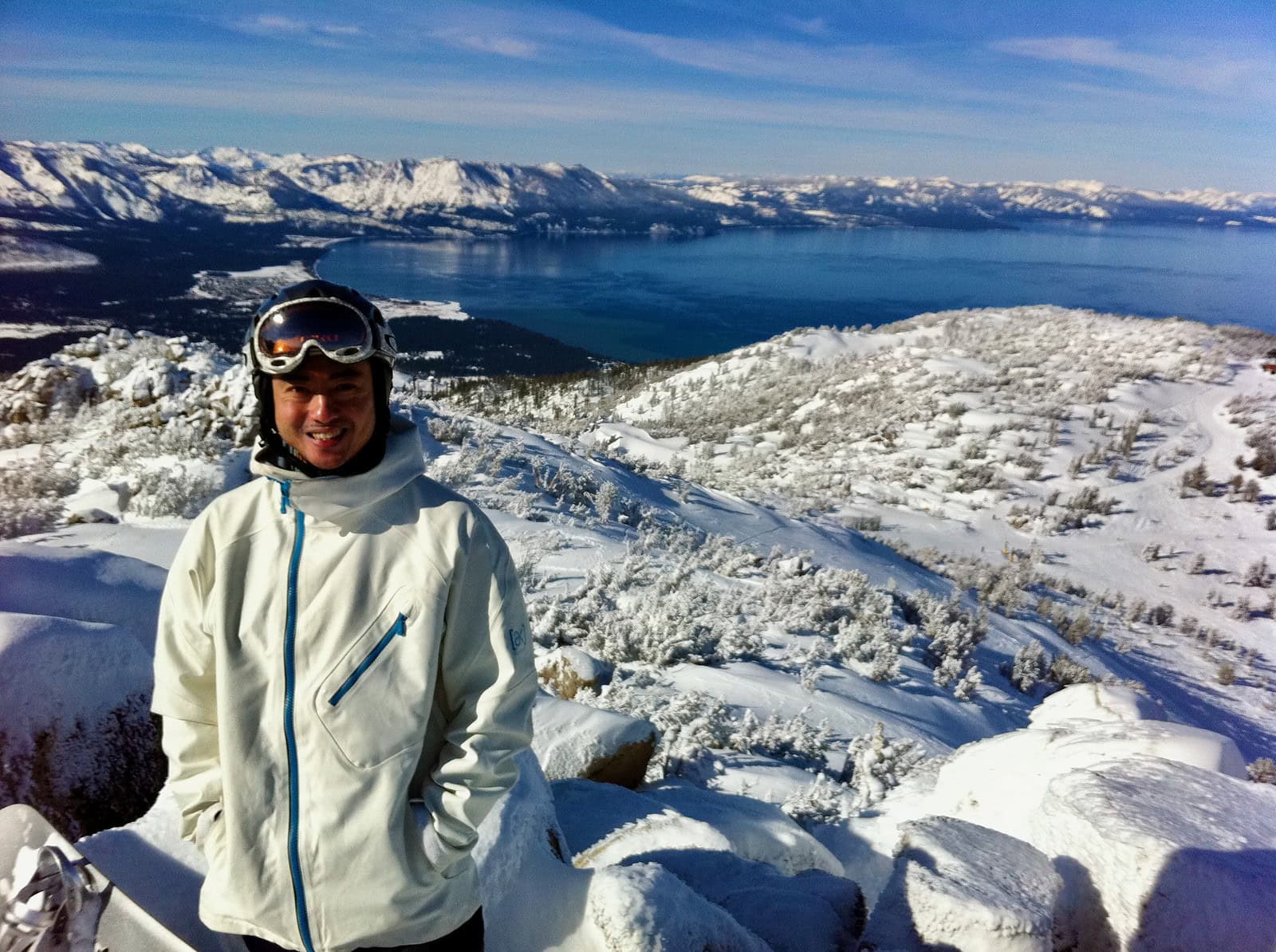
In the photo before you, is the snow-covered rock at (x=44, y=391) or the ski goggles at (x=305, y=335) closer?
the ski goggles at (x=305, y=335)

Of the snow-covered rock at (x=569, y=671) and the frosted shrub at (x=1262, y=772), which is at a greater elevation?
the snow-covered rock at (x=569, y=671)

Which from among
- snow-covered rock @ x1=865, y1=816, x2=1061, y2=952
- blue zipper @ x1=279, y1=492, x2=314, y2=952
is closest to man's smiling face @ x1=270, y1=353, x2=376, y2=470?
blue zipper @ x1=279, y1=492, x2=314, y2=952

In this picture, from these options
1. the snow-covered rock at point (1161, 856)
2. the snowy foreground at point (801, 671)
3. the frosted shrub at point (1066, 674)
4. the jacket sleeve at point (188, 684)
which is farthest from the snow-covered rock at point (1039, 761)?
the frosted shrub at point (1066, 674)

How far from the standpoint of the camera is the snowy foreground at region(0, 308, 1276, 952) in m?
2.63

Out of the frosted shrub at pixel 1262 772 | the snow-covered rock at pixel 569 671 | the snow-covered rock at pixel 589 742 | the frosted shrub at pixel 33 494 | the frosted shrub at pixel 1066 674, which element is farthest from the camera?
the frosted shrub at pixel 1066 674

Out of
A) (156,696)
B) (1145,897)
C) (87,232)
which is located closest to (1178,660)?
(1145,897)

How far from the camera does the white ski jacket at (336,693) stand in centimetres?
163

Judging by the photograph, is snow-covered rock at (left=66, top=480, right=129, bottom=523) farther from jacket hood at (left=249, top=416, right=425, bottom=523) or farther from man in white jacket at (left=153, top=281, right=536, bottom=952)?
jacket hood at (left=249, top=416, right=425, bottom=523)

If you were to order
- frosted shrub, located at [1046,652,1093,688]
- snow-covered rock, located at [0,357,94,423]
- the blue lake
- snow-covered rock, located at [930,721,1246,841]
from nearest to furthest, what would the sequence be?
snow-covered rock, located at [930,721,1246,841]
frosted shrub, located at [1046,652,1093,688]
snow-covered rock, located at [0,357,94,423]
the blue lake

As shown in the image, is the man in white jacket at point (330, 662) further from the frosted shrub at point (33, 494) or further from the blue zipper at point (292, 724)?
the frosted shrub at point (33, 494)

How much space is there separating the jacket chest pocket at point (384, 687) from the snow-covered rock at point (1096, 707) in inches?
180

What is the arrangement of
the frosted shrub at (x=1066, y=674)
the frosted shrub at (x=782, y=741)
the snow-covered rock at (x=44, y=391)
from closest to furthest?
the frosted shrub at (x=782, y=741), the frosted shrub at (x=1066, y=674), the snow-covered rock at (x=44, y=391)

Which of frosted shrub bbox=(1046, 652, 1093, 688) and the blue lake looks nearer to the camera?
frosted shrub bbox=(1046, 652, 1093, 688)

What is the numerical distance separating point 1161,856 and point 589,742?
109 inches
